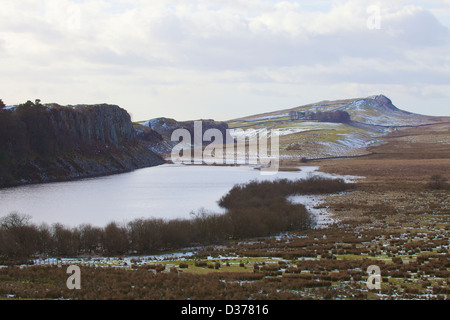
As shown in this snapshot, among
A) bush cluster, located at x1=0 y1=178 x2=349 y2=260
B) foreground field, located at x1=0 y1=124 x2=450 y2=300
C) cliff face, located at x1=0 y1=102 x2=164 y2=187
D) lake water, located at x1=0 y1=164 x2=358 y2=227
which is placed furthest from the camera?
cliff face, located at x1=0 y1=102 x2=164 y2=187

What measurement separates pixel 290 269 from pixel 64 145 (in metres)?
89.1

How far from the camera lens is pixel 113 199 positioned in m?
58.8

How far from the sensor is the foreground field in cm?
1972

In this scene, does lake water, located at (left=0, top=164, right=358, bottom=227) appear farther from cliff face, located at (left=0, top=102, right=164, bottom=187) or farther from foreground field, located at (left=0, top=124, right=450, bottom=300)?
foreground field, located at (left=0, top=124, right=450, bottom=300)

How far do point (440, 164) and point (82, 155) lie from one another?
7952cm

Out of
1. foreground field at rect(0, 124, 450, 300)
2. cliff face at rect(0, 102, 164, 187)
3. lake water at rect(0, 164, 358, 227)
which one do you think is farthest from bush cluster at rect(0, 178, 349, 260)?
cliff face at rect(0, 102, 164, 187)

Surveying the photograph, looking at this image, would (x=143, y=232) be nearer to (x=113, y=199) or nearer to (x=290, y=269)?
(x=290, y=269)

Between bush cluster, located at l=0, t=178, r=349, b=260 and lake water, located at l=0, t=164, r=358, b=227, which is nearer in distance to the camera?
bush cluster, located at l=0, t=178, r=349, b=260

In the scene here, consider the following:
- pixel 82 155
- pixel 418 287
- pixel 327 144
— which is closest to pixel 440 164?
pixel 327 144

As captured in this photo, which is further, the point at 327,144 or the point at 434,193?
the point at 327,144

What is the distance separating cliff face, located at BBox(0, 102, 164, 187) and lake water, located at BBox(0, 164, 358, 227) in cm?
1071
